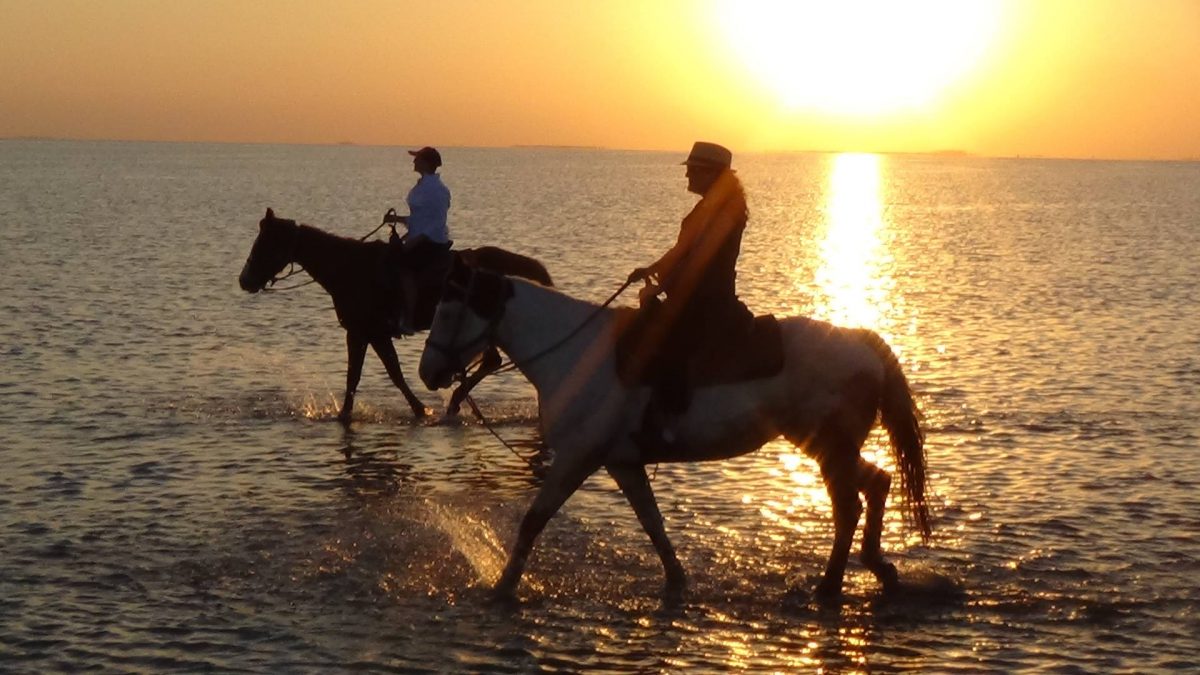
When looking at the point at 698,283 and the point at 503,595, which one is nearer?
the point at 698,283

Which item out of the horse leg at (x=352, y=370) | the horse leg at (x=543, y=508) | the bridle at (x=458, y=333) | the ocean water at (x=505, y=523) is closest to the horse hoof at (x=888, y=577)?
the ocean water at (x=505, y=523)

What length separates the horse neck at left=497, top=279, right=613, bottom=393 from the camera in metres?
11.2

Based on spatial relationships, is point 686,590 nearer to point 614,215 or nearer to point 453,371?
point 453,371

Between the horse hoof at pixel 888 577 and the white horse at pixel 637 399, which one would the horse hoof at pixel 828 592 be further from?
the horse hoof at pixel 888 577

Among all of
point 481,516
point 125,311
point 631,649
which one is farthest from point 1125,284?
point 631,649

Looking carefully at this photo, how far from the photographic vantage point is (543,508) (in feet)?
36.4

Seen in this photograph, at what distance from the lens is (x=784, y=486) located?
1488 cm

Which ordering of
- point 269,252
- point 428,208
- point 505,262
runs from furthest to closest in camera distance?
point 269,252, point 505,262, point 428,208

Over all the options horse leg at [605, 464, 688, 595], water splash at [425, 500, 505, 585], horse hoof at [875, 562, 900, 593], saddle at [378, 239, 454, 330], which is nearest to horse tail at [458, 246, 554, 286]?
saddle at [378, 239, 454, 330]

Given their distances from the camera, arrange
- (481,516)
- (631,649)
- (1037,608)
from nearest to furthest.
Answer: (631,649), (1037,608), (481,516)

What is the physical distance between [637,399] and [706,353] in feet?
1.85

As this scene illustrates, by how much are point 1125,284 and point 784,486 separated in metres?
28.4

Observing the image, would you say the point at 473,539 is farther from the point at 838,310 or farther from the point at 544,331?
the point at 838,310

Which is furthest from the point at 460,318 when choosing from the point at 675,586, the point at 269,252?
the point at 269,252
